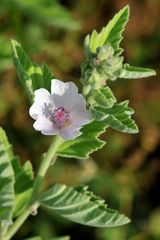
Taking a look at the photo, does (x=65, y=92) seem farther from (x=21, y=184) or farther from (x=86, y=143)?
(x=21, y=184)

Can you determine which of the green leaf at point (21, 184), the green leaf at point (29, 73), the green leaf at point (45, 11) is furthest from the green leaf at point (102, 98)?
the green leaf at point (45, 11)

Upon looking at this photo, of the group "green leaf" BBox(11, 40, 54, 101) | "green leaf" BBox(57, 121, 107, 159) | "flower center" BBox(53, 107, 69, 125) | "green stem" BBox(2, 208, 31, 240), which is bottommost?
"green stem" BBox(2, 208, 31, 240)

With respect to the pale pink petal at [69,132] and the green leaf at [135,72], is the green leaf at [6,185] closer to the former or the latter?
the pale pink petal at [69,132]

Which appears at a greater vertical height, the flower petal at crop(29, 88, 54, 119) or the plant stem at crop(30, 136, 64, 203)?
the flower petal at crop(29, 88, 54, 119)

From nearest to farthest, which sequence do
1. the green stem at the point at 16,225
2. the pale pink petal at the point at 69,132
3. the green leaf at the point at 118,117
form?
1. the green leaf at the point at 118,117
2. the pale pink petal at the point at 69,132
3. the green stem at the point at 16,225

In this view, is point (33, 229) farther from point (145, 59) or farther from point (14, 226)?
point (14, 226)

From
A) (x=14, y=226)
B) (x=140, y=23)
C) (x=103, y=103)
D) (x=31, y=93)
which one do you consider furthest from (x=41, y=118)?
(x=140, y=23)

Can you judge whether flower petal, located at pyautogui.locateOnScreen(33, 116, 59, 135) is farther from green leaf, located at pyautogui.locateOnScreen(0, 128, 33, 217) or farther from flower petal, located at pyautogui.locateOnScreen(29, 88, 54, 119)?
A: green leaf, located at pyautogui.locateOnScreen(0, 128, 33, 217)

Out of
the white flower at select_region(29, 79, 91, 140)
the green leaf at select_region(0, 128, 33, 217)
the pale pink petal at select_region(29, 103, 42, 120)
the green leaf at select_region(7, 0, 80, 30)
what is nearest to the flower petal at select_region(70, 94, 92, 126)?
the white flower at select_region(29, 79, 91, 140)
